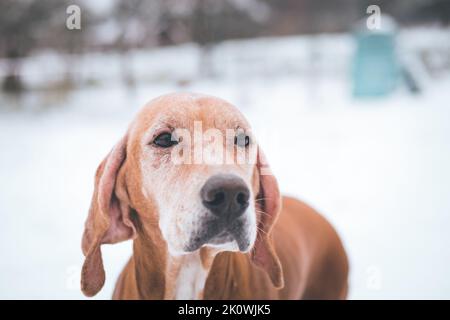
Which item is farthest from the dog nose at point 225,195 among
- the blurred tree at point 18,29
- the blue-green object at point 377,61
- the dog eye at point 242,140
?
the blue-green object at point 377,61

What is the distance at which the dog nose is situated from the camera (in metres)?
1.02

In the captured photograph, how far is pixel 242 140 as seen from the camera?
1.23 meters

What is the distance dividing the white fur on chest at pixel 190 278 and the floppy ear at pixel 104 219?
203mm

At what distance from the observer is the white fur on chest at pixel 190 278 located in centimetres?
131

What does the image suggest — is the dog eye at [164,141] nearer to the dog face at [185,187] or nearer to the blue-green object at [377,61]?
the dog face at [185,187]

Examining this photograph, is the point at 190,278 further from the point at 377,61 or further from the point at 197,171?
the point at 377,61

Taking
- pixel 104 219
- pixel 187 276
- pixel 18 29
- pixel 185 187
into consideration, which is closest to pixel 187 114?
pixel 185 187

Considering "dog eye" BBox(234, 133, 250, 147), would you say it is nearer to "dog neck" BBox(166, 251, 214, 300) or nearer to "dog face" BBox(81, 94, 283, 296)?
"dog face" BBox(81, 94, 283, 296)

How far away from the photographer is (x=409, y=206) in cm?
208

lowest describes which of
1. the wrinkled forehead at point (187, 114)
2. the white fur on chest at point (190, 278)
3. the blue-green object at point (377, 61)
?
the white fur on chest at point (190, 278)

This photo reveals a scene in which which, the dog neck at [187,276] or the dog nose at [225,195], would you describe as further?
the dog neck at [187,276]

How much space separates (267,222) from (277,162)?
914 millimetres

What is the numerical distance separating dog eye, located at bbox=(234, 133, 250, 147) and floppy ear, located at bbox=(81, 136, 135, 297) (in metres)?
0.34

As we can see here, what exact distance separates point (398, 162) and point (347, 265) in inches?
39.8
